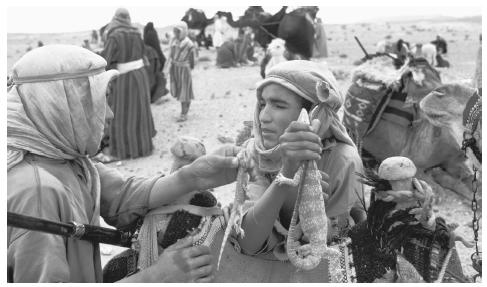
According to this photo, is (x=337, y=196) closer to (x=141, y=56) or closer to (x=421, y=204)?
(x=421, y=204)

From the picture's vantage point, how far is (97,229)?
6.15 feet

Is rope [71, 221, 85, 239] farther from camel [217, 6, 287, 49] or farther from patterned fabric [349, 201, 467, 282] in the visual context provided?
camel [217, 6, 287, 49]

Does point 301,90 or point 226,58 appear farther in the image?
point 226,58

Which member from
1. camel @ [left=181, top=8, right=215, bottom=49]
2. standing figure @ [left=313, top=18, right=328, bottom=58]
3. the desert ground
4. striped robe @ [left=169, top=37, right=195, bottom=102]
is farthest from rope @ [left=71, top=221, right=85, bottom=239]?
camel @ [left=181, top=8, right=215, bottom=49]

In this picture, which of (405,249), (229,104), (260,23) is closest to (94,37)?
(260,23)

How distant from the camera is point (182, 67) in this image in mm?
10023

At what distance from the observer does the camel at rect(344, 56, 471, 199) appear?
5195 millimetres

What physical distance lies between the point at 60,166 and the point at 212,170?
1.89ft

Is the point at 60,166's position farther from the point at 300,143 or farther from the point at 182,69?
the point at 182,69

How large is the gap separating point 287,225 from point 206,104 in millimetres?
9467

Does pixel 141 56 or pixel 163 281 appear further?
pixel 141 56

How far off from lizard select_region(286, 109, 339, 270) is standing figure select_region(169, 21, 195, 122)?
8.27m

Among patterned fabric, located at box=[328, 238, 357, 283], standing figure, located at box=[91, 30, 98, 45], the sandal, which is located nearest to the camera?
patterned fabric, located at box=[328, 238, 357, 283]
